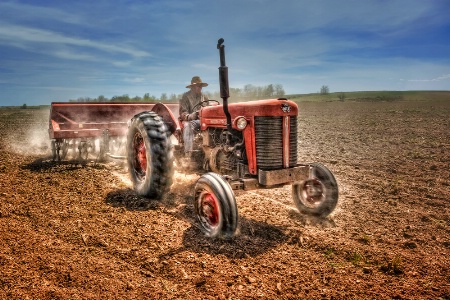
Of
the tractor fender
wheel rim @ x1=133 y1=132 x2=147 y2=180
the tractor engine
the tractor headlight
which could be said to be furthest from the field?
the tractor headlight

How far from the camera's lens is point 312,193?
15.2ft

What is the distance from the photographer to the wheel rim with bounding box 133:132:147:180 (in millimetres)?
5562

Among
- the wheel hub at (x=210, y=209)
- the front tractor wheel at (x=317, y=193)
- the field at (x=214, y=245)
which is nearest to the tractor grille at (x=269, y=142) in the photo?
the front tractor wheel at (x=317, y=193)

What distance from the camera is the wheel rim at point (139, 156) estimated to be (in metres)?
5.56

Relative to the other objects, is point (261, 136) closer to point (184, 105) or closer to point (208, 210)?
point (208, 210)

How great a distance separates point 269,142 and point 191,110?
244cm

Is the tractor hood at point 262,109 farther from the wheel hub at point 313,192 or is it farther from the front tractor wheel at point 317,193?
the wheel hub at point 313,192

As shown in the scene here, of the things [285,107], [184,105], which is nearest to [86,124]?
[184,105]

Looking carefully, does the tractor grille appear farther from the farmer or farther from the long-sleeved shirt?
the long-sleeved shirt

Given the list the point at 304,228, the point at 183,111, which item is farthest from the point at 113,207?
the point at 304,228

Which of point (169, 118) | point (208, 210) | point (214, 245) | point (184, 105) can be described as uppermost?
point (184, 105)

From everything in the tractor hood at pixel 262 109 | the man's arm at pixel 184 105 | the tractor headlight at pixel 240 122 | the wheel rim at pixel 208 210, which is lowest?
the wheel rim at pixel 208 210

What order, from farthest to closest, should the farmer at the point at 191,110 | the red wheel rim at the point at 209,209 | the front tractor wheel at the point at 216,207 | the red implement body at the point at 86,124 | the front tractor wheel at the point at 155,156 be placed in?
the red implement body at the point at 86,124 < the farmer at the point at 191,110 < the front tractor wheel at the point at 155,156 < the red wheel rim at the point at 209,209 < the front tractor wheel at the point at 216,207

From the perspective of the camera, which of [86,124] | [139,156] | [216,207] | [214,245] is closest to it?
[214,245]
